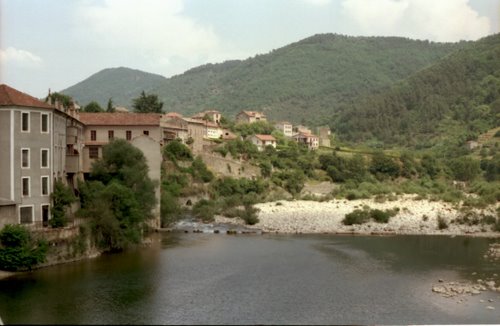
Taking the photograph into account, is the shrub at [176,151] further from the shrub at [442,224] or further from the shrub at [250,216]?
the shrub at [442,224]

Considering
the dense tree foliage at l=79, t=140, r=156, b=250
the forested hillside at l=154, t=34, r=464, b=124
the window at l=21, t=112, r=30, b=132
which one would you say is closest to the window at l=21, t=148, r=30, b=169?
the window at l=21, t=112, r=30, b=132

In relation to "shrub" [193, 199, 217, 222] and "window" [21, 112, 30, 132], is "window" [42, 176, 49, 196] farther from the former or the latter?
"shrub" [193, 199, 217, 222]

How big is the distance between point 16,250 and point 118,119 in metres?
7.82

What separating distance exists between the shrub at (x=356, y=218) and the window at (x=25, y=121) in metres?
14.0

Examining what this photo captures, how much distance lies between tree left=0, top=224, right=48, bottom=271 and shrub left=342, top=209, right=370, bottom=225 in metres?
13.4

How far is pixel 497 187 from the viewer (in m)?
28.8

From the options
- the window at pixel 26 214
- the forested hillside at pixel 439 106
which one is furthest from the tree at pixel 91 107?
the forested hillside at pixel 439 106

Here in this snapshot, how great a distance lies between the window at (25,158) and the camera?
37.4ft

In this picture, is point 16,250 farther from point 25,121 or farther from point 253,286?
point 253,286

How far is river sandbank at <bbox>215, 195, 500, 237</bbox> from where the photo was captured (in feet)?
70.0

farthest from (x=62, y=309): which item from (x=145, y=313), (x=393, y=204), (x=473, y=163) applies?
(x=473, y=163)

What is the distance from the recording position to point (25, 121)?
11148 millimetres

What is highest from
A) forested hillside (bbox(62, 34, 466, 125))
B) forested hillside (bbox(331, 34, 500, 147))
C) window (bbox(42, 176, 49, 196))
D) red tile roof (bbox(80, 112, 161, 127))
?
forested hillside (bbox(62, 34, 466, 125))

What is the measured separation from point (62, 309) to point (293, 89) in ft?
240
